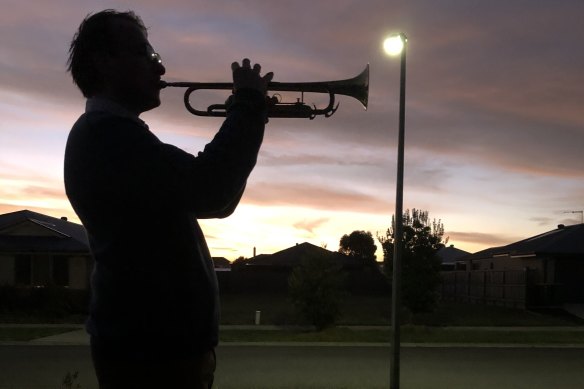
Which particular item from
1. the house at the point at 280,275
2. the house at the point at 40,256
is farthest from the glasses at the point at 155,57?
the house at the point at 280,275

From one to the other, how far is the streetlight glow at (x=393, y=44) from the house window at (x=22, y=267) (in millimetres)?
20119

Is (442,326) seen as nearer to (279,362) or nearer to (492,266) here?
(279,362)

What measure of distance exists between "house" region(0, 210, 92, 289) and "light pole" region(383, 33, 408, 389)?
1771 centimetres

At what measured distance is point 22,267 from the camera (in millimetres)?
24922

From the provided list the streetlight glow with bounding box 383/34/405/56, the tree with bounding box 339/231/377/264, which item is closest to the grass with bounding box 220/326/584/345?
the streetlight glow with bounding box 383/34/405/56

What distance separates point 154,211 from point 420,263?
18.5 meters

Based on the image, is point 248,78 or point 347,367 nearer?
point 248,78

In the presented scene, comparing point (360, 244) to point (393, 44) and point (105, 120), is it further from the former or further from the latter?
point (105, 120)

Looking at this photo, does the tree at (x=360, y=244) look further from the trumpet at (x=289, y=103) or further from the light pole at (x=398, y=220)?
the trumpet at (x=289, y=103)

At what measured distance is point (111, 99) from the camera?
1892mm

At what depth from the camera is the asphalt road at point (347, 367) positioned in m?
10.1

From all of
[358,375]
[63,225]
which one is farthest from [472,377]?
[63,225]

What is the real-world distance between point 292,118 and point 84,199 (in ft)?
5.18

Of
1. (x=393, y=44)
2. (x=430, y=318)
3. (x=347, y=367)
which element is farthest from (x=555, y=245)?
(x=393, y=44)
